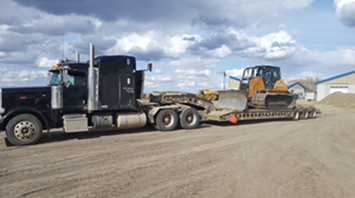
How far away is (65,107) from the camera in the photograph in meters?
9.38

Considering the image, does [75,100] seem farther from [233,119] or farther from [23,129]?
[233,119]

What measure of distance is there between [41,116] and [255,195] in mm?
7460

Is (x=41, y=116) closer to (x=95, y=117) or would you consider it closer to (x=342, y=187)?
(x=95, y=117)

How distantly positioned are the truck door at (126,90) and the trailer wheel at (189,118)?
251 centimetres

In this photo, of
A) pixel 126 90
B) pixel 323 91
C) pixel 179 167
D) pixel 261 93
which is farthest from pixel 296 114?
pixel 323 91

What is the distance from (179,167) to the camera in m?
5.98

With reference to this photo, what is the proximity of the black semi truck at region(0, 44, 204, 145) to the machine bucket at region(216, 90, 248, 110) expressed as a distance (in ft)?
16.2

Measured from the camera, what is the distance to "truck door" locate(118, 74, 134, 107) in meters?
10.1

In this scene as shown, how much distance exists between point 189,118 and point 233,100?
415 centimetres

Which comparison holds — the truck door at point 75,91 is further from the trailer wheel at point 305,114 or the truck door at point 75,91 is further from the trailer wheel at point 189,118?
the trailer wheel at point 305,114

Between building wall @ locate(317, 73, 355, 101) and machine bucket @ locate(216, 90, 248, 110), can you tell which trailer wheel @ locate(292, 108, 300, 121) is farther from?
building wall @ locate(317, 73, 355, 101)

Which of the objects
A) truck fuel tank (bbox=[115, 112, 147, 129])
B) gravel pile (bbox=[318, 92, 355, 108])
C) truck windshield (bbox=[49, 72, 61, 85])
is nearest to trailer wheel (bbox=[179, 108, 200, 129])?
truck fuel tank (bbox=[115, 112, 147, 129])

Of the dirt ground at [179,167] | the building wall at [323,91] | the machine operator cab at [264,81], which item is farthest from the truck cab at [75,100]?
the building wall at [323,91]

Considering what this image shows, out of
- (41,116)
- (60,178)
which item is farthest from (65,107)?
(60,178)
